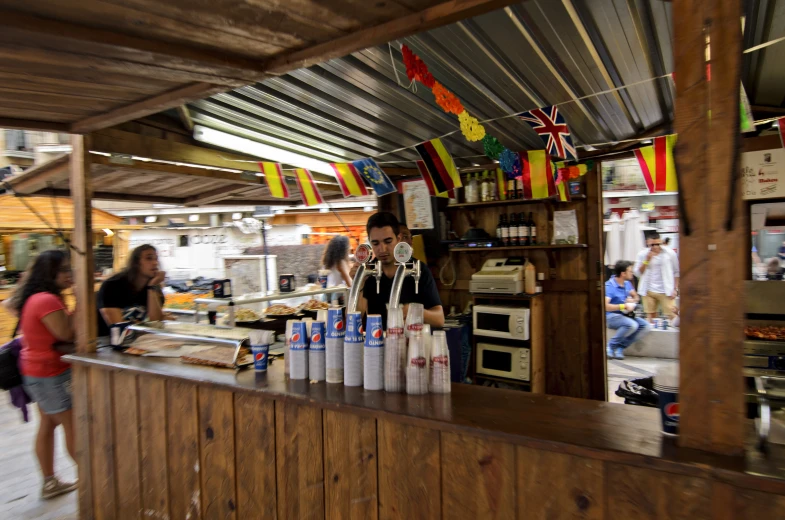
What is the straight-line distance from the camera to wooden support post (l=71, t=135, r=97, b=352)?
10.0 ft

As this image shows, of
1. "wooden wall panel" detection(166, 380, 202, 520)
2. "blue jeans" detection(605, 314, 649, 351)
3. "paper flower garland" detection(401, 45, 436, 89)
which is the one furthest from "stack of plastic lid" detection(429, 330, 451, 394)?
"blue jeans" detection(605, 314, 649, 351)

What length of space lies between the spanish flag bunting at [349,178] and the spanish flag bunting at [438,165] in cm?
86

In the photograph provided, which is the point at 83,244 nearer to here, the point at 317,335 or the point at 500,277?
the point at 317,335

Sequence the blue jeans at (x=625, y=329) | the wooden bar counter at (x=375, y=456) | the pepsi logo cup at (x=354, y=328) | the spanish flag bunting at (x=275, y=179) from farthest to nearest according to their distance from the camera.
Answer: the blue jeans at (x=625, y=329)
the spanish flag bunting at (x=275, y=179)
the pepsi logo cup at (x=354, y=328)
the wooden bar counter at (x=375, y=456)

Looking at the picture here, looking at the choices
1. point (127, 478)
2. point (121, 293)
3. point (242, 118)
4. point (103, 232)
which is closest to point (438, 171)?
point (242, 118)

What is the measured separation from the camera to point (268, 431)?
80.4 inches

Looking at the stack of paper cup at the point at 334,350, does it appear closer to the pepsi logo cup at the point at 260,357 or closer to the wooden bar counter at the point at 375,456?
the wooden bar counter at the point at 375,456

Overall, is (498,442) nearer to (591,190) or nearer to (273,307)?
(273,307)

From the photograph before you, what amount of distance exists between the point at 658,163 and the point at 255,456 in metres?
3.79

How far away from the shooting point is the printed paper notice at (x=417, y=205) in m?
5.80

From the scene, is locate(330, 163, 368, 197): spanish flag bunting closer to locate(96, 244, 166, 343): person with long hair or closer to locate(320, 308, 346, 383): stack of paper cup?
locate(96, 244, 166, 343): person with long hair

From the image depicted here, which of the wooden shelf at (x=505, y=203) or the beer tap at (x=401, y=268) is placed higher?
the wooden shelf at (x=505, y=203)

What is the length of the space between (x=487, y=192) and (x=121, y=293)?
13.2 feet

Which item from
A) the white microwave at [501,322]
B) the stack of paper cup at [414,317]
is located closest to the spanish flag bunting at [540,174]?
the white microwave at [501,322]
